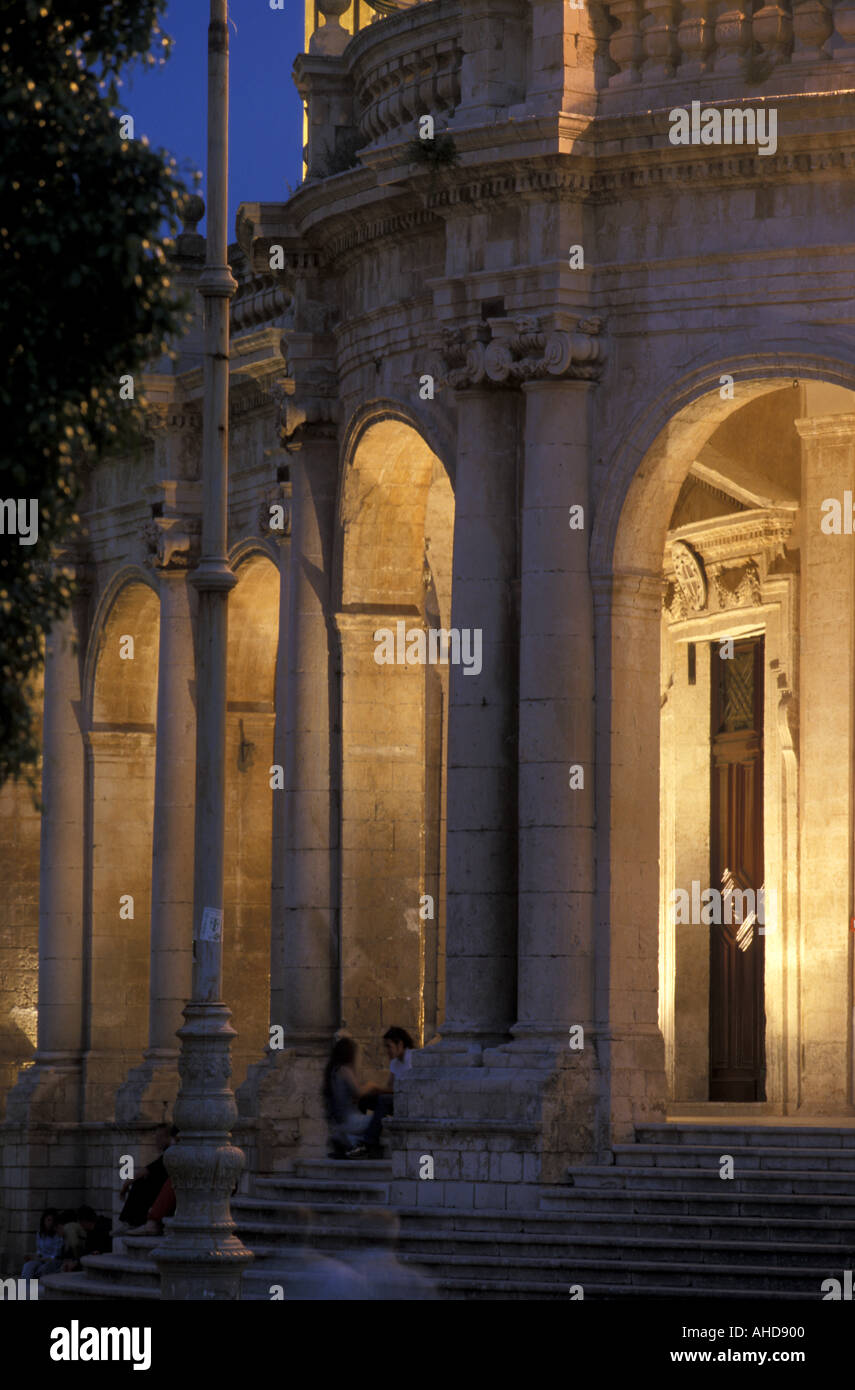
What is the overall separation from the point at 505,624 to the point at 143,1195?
683 centimetres

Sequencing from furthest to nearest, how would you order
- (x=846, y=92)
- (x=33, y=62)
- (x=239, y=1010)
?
(x=239, y=1010) → (x=846, y=92) → (x=33, y=62)

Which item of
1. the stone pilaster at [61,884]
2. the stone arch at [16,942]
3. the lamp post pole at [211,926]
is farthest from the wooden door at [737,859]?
the stone arch at [16,942]

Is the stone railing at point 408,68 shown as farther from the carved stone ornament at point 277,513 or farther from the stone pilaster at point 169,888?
the stone pilaster at point 169,888

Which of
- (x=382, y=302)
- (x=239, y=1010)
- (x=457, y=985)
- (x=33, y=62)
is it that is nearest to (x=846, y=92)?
(x=382, y=302)

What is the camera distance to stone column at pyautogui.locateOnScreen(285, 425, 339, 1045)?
29281mm

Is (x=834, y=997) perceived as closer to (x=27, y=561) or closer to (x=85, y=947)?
(x=85, y=947)

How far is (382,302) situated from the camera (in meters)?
28.4

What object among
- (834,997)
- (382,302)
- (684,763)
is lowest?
(834,997)

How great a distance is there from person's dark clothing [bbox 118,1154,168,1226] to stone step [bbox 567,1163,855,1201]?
18.3ft

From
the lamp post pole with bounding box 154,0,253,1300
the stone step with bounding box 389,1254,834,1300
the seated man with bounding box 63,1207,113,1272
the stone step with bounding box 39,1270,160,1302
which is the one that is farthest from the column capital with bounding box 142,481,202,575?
the lamp post pole with bounding box 154,0,253,1300

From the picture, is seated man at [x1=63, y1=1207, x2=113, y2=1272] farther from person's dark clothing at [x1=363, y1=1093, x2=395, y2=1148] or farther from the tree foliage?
the tree foliage
